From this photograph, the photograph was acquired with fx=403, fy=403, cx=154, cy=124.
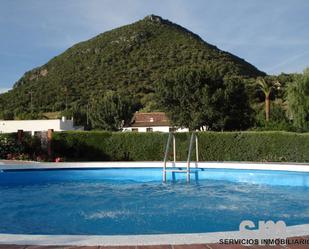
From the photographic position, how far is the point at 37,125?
41438 mm

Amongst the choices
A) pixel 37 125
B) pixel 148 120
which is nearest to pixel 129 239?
pixel 37 125

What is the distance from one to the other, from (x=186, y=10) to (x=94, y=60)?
5829 cm

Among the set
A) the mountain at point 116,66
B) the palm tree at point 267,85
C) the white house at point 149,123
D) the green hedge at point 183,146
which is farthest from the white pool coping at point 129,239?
the mountain at point 116,66

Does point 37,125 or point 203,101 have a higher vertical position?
point 203,101

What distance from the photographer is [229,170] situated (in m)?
14.9

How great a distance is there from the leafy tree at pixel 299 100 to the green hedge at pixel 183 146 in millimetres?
13071

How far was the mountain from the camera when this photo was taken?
7094cm

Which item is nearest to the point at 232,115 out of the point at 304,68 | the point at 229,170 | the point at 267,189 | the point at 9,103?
the point at 304,68

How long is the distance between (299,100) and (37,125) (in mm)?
25427

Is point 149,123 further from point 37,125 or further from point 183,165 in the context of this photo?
point 183,165

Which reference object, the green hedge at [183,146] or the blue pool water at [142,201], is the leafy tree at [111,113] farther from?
the blue pool water at [142,201]

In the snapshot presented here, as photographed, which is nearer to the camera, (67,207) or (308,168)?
(67,207)

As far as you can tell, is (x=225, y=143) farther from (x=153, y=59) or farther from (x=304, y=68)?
(x=153, y=59)

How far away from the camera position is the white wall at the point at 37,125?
40.4 meters
